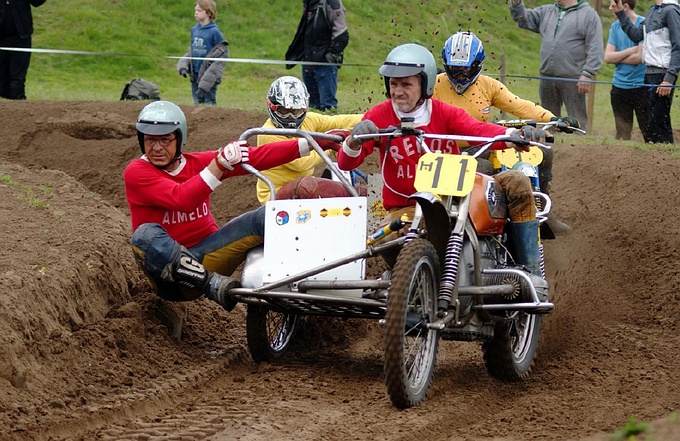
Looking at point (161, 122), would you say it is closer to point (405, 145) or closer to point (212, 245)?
point (212, 245)

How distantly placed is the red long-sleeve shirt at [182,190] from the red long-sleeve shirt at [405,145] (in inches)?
22.2

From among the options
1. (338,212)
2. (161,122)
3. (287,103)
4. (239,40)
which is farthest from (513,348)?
(239,40)

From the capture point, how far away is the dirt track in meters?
6.48

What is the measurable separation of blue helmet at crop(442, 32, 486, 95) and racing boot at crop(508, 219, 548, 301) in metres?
2.21

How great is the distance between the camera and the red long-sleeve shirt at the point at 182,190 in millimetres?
7777

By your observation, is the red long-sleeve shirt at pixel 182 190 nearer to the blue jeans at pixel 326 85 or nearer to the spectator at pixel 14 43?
the blue jeans at pixel 326 85

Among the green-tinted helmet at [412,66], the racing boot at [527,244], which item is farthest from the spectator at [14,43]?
the racing boot at [527,244]

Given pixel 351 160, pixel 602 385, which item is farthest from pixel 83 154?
pixel 602 385

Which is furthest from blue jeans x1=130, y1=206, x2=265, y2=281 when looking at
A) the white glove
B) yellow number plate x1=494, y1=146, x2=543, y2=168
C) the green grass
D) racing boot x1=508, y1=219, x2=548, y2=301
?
the green grass

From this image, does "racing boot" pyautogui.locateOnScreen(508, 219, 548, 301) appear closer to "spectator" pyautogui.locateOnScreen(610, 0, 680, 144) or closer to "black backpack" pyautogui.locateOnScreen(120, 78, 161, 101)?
"spectator" pyautogui.locateOnScreen(610, 0, 680, 144)

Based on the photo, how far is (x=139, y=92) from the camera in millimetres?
18500

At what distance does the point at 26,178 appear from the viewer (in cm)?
1098

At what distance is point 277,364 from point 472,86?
3266mm

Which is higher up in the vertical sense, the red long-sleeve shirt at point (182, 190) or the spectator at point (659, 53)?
the spectator at point (659, 53)
